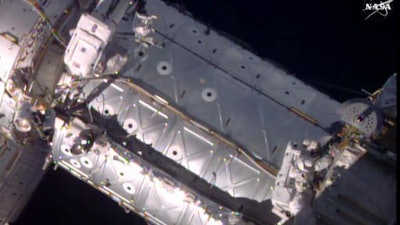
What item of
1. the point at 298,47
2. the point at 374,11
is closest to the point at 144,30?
the point at 298,47

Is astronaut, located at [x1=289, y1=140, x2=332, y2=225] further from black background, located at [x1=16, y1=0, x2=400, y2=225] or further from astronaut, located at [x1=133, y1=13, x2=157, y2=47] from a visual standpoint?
black background, located at [x1=16, y1=0, x2=400, y2=225]

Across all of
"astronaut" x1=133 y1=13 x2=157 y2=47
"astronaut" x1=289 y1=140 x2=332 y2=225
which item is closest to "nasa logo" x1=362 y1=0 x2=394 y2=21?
"astronaut" x1=289 y1=140 x2=332 y2=225

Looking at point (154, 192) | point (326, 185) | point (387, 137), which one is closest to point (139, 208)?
point (154, 192)

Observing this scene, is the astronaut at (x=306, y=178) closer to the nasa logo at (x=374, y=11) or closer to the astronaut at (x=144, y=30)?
the astronaut at (x=144, y=30)

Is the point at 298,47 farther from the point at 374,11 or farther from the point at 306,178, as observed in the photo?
the point at 306,178

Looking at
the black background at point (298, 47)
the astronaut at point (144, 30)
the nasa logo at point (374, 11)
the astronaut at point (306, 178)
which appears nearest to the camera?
the astronaut at point (306, 178)

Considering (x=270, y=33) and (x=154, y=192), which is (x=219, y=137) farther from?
(x=270, y=33)

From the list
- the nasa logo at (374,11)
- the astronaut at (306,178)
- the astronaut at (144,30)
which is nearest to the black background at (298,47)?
the nasa logo at (374,11)

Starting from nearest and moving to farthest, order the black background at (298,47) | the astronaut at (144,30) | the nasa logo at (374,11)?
the astronaut at (144,30) < the black background at (298,47) < the nasa logo at (374,11)
